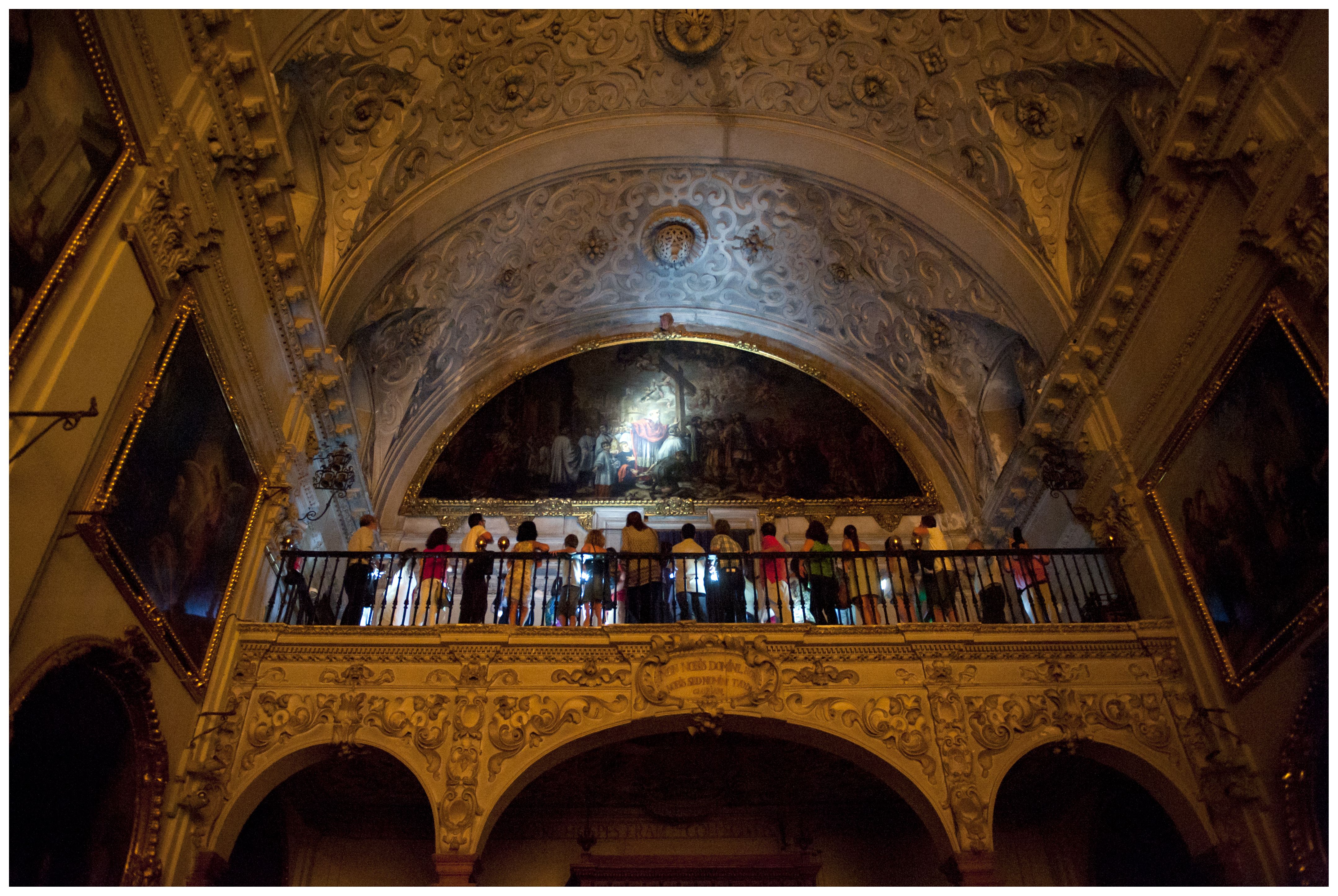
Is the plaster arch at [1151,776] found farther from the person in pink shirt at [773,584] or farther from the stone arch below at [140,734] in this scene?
the stone arch below at [140,734]

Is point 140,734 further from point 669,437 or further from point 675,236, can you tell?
point 675,236

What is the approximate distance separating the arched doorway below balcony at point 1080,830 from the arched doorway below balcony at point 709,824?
0.99 metres

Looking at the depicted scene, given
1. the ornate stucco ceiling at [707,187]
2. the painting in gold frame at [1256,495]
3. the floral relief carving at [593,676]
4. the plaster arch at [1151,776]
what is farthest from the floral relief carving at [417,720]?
the painting in gold frame at [1256,495]

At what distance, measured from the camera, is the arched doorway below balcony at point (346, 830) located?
29.5 feet

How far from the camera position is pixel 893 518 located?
42.1ft

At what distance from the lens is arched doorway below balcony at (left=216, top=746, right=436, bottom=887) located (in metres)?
8.98

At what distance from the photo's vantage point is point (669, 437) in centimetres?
1352

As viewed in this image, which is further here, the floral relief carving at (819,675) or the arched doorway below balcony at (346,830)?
the arched doorway below balcony at (346,830)

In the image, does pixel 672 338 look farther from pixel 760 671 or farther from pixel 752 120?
pixel 760 671

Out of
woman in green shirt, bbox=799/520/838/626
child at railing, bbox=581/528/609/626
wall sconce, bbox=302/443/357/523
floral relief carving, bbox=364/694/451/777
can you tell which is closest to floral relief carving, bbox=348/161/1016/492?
wall sconce, bbox=302/443/357/523

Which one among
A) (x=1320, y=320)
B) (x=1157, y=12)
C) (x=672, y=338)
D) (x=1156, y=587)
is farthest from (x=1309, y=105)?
(x=672, y=338)

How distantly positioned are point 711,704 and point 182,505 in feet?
14.9

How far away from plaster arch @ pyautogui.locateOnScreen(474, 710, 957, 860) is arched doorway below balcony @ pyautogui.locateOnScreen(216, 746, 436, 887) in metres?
2.00

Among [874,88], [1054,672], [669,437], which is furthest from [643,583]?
[874,88]
